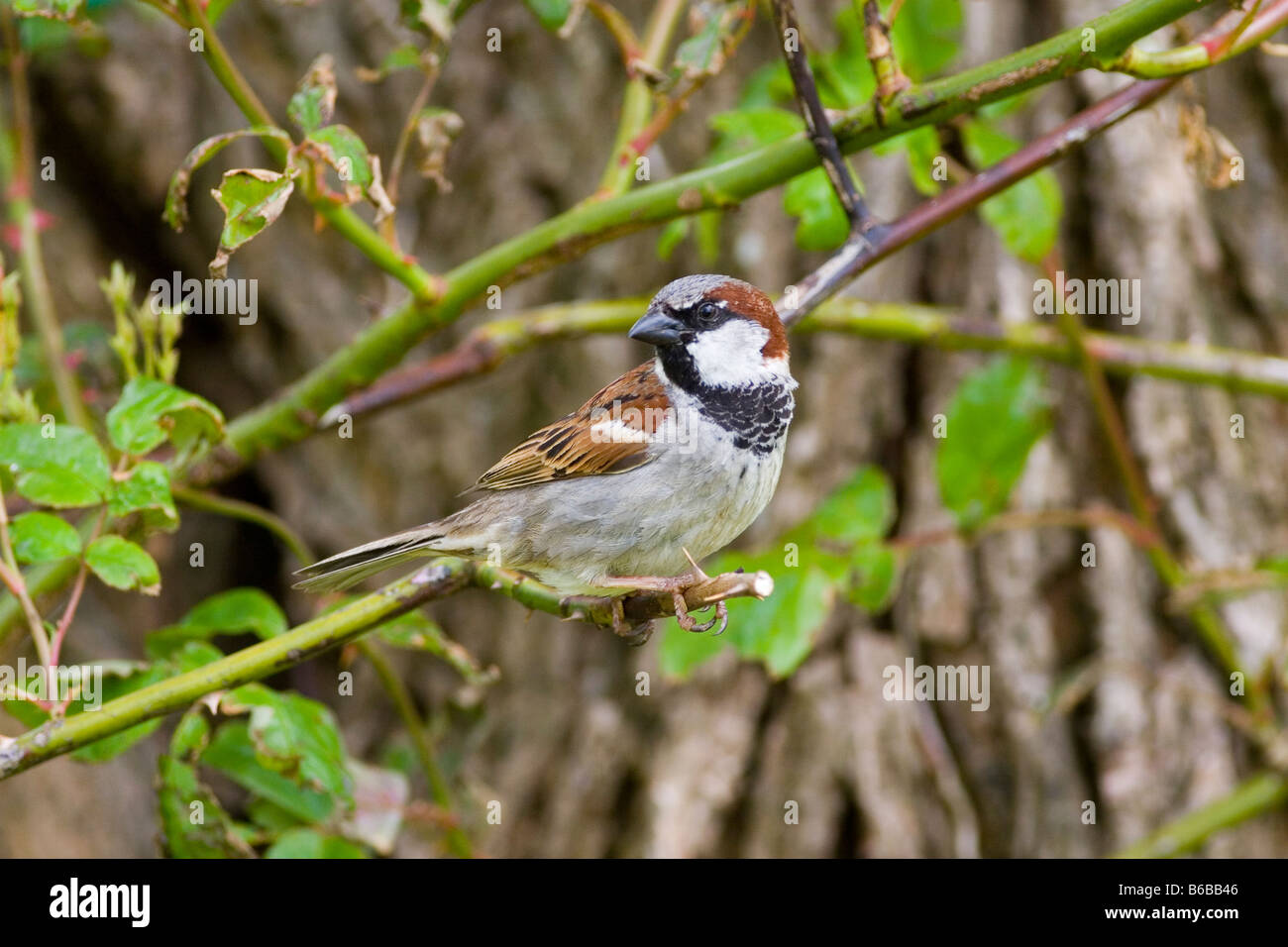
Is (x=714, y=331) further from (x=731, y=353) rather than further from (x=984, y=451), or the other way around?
(x=984, y=451)

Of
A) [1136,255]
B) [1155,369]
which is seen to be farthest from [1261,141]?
[1155,369]

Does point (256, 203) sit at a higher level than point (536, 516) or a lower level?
higher

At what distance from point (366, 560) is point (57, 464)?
50 centimetres

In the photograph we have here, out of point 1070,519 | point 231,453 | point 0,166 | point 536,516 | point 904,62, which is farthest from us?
point 0,166

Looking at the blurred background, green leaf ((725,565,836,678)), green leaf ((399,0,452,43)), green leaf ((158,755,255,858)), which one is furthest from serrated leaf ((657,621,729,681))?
green leaf ((399,0,452,43))

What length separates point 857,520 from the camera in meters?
2.84

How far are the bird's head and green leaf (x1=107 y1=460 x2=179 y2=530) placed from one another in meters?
0.75

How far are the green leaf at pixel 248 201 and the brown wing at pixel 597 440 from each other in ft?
2.14

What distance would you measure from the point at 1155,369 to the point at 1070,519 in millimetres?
453

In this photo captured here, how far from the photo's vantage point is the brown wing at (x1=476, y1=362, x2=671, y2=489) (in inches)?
85.2

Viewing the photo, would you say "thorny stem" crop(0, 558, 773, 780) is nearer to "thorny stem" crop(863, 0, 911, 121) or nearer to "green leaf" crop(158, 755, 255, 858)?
"green leaf" crop(158, 755, 255, 858)

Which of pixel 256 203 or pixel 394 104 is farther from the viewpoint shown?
pixel 394 104

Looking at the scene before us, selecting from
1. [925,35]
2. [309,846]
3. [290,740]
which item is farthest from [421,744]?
[925,35]

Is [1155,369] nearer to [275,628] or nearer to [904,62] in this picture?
[904,62]
